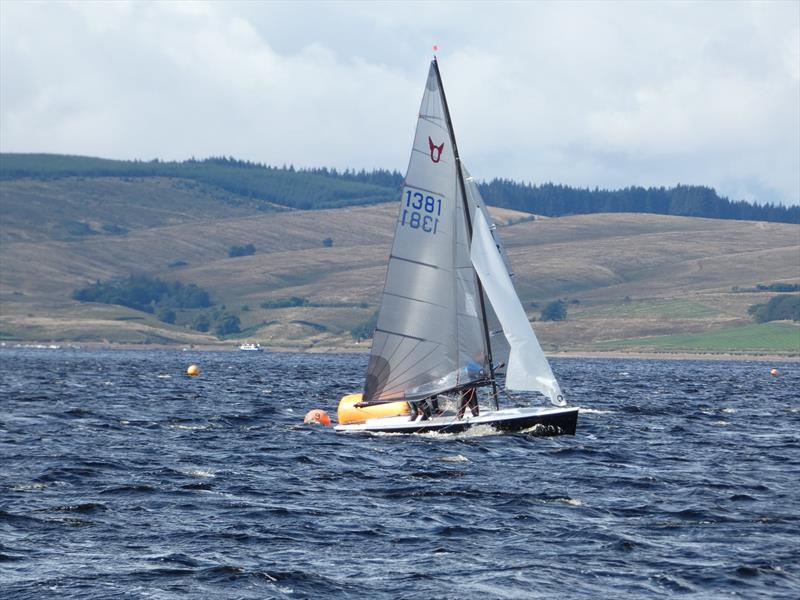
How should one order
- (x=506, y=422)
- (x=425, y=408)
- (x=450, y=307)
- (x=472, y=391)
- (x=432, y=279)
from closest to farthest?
(x=506, y=422) → (x=432, y=279) → (x=450, y=307) → (x=472, y=391) → (x=425, y=408)

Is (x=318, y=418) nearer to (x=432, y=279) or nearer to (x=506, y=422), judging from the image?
(x=432, y=279)

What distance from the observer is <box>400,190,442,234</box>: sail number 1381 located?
44.8 metres

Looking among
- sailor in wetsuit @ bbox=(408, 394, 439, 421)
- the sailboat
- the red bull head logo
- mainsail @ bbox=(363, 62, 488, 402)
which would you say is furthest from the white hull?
the red bull head logo

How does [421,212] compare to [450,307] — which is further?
[450,307]

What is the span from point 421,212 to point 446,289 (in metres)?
2.78

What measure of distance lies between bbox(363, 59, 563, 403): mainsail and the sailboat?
34 millimetres

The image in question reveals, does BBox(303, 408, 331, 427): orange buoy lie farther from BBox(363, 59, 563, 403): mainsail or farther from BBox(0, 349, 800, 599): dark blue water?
BBox(363, 59, 563, 403): mainsail

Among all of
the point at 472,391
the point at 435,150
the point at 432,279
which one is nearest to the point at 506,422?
the point at 472,391

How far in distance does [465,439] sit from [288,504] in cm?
1476

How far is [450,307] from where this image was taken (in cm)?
4550

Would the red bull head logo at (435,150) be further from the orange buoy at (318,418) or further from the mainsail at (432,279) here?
the orange buoy at (318,418)

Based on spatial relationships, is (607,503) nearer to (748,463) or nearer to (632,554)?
(632,554)

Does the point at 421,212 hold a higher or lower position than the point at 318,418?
higher

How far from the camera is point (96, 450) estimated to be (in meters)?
42.3
